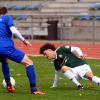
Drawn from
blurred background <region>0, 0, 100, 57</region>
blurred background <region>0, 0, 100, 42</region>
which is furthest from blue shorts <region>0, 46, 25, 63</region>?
blurred background <region>0, 0, 100, 42</region>

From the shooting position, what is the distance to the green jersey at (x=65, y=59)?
11.3 metres

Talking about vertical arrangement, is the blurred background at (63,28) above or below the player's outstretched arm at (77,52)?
below

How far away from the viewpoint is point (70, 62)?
1142cm

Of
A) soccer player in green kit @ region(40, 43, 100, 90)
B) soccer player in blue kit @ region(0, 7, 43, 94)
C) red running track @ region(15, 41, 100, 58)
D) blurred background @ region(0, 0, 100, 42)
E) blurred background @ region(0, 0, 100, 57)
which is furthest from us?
blurred background @ region(0, 0, 100, 42)

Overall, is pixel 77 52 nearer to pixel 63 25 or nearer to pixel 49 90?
pixel 49 90

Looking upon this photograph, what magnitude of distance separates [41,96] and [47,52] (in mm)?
1097

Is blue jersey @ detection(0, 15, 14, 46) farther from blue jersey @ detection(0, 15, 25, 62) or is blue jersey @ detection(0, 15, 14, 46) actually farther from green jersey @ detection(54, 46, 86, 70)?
green jersey @ detection(54, 46, 86, 70)

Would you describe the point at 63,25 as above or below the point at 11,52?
below

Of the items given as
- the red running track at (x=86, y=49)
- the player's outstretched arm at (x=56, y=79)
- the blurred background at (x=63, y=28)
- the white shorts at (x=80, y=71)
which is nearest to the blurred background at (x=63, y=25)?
the blurred background at (x=63, y=28)

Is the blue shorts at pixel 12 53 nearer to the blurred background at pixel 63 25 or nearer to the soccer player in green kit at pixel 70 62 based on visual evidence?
the soccer player in green kit at pixel 70 62

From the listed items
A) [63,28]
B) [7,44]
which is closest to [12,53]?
[7,44]

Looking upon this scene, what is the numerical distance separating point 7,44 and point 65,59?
1349 millimetres

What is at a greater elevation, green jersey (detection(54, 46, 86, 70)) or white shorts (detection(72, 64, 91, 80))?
green jersey (detection(54, 46, 86, 70))

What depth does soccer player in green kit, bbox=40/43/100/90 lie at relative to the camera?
11148 mm
